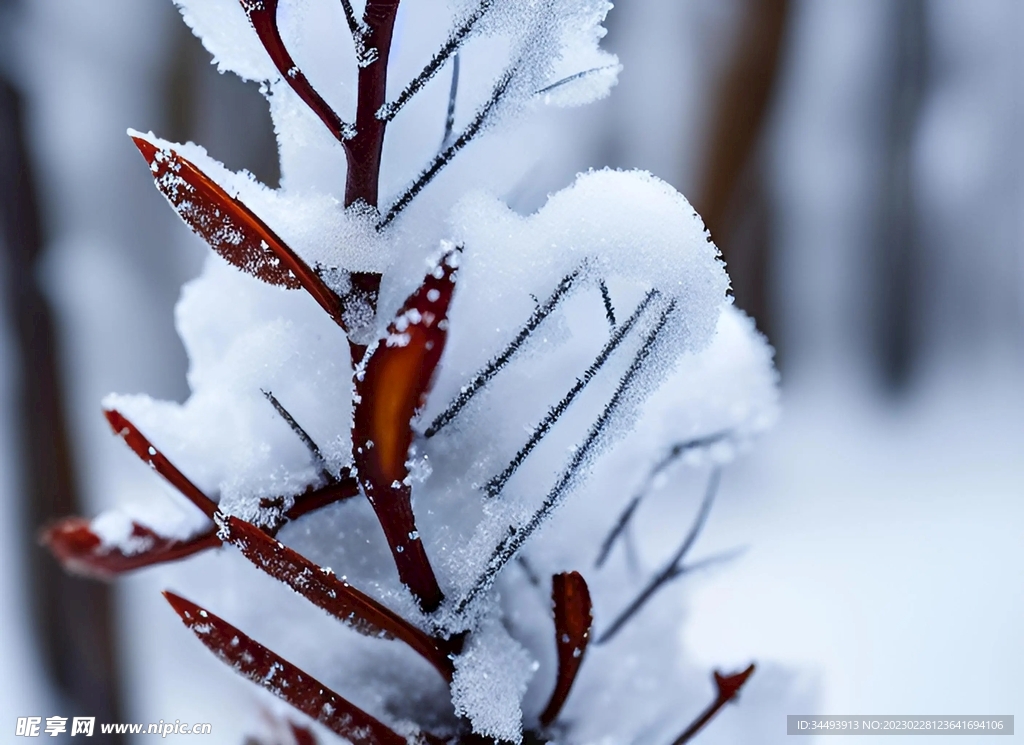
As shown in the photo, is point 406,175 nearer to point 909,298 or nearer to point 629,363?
point 629,363

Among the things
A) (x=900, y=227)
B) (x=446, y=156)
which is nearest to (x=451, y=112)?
(x=446, y=156)

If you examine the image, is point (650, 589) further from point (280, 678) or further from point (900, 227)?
point (900, 227)

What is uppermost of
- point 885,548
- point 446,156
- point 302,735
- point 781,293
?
point 781,293

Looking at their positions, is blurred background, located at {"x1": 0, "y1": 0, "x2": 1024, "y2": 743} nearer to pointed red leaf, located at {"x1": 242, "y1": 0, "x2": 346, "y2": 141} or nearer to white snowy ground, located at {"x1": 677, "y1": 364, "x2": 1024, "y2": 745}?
white snowy ground, located at {"x1": 677, "y1": 364, "x2": 1024, "y2": 745}

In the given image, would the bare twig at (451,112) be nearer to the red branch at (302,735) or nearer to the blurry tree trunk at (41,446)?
the red branch at (302,735)

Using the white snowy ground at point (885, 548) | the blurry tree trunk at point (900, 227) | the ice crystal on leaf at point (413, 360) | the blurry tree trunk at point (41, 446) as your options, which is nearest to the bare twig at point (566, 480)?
the ice crystal on leaf at point (413, 360)

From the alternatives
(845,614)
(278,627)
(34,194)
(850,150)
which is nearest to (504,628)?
(278,627)

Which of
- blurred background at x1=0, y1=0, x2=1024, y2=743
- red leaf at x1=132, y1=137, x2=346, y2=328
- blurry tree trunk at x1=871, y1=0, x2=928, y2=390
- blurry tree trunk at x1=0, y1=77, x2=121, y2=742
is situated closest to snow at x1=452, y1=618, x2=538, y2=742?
red leaf at x1=132, y1=137, x2=346, y2=328
